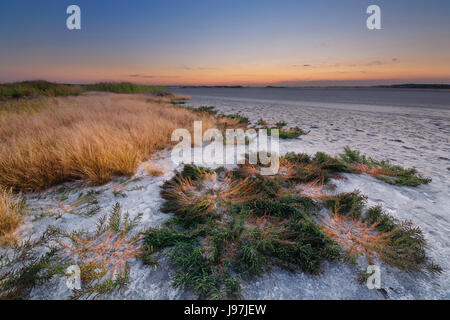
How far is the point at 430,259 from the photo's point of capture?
1.75 m

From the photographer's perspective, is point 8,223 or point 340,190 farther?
point 340,190

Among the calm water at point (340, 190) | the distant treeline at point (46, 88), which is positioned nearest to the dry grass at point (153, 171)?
the calm water at point (340, 190)

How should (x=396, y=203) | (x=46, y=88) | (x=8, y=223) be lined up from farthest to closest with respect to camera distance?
(x=46, y=88), (x=396, y=203), (x=8, y=223)

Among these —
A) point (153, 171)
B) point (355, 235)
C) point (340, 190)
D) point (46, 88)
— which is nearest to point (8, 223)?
point (153, 171)

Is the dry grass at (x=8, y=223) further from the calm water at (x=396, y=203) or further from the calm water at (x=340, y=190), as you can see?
the calm water at (x=396, y=203)

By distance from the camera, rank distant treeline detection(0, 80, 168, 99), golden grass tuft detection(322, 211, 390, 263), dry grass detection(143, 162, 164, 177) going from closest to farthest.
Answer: golden grass tuft detection(322, 211, 390, 263) < dry grass detection(143, 162, 164, 177) < distant treeline detection(0, 80, 168, 99)

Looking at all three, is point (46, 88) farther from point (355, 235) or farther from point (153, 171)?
point (355, 235)

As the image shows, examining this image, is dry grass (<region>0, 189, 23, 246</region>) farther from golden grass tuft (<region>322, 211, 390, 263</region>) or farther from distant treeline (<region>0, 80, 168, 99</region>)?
distant treeline (<region>0, 80, 168, 99</region>)

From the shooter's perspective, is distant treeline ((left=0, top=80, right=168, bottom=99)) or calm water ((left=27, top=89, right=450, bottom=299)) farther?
distant treeline ((left=0, top=80, right=168, bottom=99))

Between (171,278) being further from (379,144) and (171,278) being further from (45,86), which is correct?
(45,86)

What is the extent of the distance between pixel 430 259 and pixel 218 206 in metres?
2.05

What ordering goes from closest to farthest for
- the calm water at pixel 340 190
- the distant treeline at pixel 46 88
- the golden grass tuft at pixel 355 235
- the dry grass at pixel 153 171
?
1. the calm water at pixel 340 190
2. the golden grass tuft at pixel 355 235
3. the dry grass at pixel 153 171
4. the distant treeline at pixel 46 88

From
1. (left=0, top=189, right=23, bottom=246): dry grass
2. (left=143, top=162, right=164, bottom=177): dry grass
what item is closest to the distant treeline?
(left=143, top=162, right=164, bottom=177): dry grass
